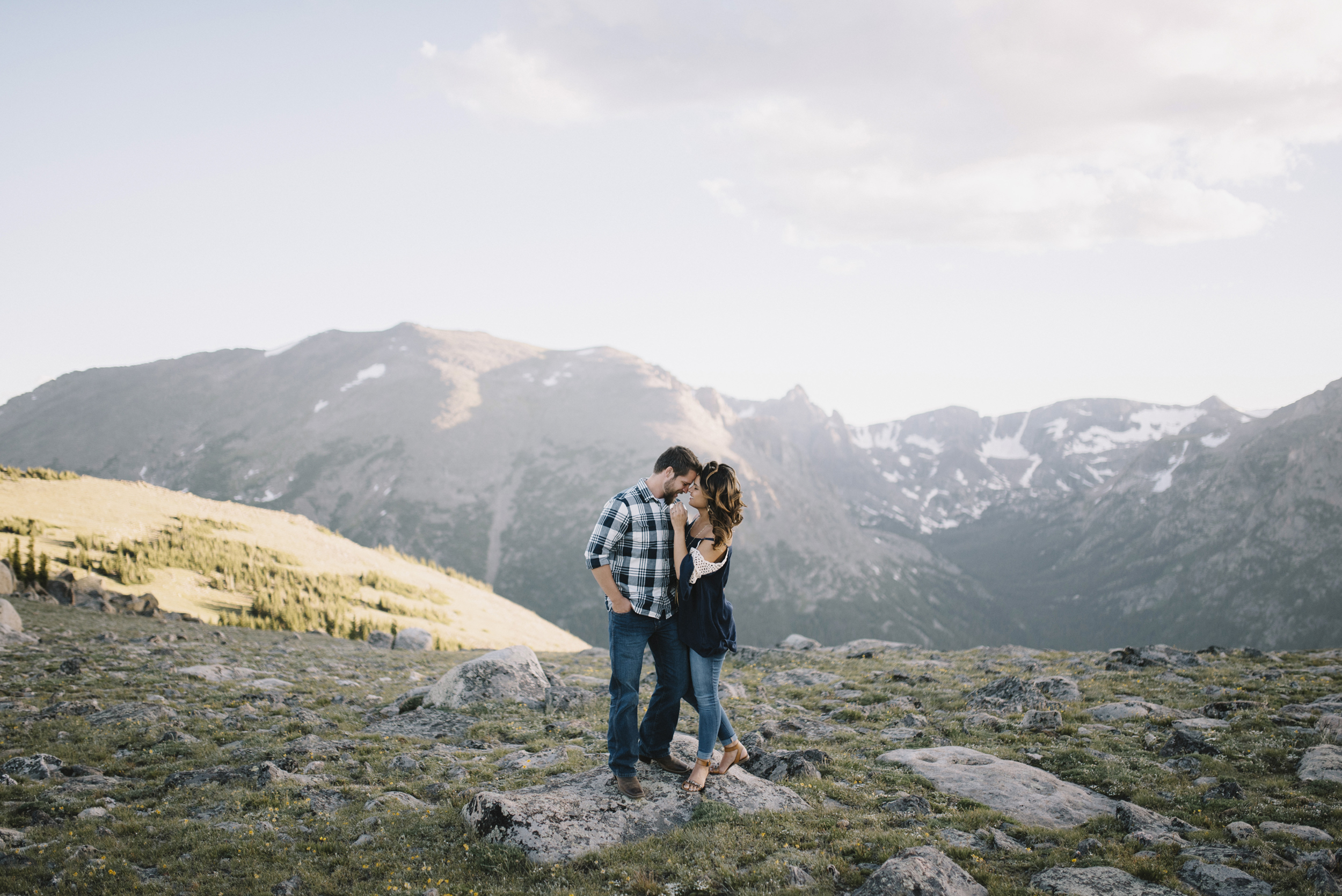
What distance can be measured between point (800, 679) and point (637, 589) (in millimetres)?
17788

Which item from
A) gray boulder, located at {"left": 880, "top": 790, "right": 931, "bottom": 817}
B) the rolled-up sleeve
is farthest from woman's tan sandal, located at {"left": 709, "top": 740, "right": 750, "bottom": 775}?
the rolled-up sleeve

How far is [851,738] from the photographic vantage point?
51.9 feet

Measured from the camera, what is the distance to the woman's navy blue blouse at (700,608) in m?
10.2

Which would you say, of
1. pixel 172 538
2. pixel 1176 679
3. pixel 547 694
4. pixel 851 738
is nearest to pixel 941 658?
pixel 1176 679

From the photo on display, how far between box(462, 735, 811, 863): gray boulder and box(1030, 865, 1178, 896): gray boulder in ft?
12.2

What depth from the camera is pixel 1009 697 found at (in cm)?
1977

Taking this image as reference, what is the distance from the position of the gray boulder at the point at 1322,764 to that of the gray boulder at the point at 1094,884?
716 cm

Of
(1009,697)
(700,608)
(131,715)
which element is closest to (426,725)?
(131,715)

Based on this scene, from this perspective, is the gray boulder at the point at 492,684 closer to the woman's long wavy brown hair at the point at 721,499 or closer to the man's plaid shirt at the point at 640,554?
the man's plaid shirt at the point at 640,554

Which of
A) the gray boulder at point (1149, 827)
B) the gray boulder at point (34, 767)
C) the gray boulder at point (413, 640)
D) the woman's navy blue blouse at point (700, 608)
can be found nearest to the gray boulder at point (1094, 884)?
the gray boulder at point (1149, 827)

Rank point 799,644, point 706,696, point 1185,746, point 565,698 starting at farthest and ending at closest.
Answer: point 799,644 < point 565,698 < point 1185,746 < point 706,696

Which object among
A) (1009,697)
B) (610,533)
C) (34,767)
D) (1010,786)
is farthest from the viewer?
(1009,697)

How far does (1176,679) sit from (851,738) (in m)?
15.3

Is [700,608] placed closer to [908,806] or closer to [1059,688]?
[908,806]
